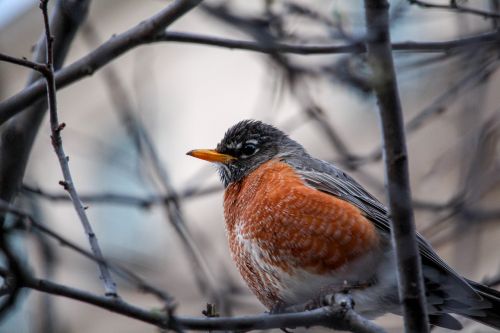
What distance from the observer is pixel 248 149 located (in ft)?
20.2

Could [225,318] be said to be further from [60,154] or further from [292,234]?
[292,234]

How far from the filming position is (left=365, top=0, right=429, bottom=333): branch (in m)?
3.04

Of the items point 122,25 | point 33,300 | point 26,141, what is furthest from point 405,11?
point 122,25

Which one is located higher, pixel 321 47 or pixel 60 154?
pixel 321 47

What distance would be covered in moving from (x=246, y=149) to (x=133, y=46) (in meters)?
1.72

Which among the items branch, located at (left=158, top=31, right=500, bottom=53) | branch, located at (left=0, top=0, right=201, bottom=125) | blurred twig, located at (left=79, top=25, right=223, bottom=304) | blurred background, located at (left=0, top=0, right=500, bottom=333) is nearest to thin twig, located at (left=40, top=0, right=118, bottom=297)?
blurred background, located at (left=0, top=0, right=500, bottom=333)

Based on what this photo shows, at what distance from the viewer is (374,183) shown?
6.48 m

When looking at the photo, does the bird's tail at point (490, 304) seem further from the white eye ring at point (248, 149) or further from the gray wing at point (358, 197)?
the white eye ring at point (248, 149)

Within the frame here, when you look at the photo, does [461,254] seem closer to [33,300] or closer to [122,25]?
[33,300]

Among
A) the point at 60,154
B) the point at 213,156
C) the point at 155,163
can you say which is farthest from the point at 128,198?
the point at 60,154

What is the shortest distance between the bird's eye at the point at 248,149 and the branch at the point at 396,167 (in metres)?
2.78

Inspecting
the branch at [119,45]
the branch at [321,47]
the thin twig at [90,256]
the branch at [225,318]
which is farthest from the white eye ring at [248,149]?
the thin twig at [90,256]

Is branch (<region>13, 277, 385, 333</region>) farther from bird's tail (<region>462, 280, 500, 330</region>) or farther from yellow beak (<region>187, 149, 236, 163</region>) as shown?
yellow beak (<region>187, 149, 236, 163</region>)

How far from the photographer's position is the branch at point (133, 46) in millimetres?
4441
